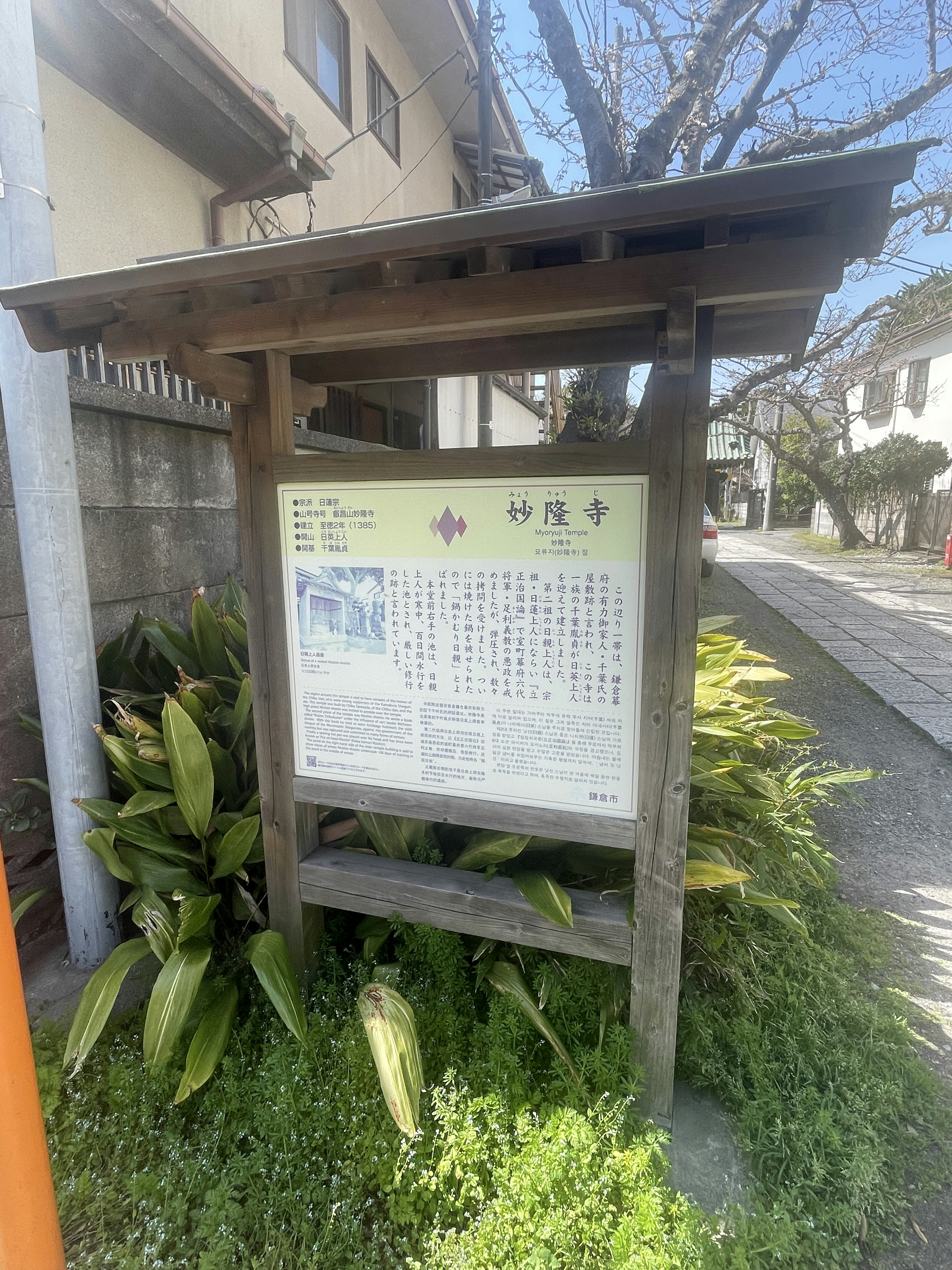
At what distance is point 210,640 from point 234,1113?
1.86 metres

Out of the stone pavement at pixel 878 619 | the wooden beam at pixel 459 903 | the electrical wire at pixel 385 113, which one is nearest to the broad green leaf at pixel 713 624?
the stone pavement at pixel 878 619

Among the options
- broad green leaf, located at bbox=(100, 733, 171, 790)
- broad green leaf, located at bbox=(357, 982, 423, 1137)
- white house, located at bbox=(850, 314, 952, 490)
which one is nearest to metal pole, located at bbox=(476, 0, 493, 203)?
broad green leaf, located at bbox=(100, 733, 171, 790)

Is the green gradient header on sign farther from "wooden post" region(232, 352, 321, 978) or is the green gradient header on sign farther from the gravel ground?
the gravel ground

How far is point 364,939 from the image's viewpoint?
2.61m

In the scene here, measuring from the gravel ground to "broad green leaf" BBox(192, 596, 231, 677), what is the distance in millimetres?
3033

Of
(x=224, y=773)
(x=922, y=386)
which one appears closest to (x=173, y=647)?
(x=224, y=773)

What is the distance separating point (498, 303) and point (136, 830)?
2186 mm

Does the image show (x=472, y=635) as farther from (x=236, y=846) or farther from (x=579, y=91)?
(x=579, y=91)

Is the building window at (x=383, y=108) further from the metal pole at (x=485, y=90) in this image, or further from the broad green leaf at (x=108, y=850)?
the broad green leaf at (x=108, y=850)

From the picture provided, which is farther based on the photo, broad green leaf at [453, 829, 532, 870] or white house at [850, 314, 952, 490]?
white house at [850, 314, 952, 490]

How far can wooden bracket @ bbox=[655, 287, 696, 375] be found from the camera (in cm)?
157

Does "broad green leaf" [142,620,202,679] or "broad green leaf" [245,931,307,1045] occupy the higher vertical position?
"broad green leaf" [142,620,202,679]

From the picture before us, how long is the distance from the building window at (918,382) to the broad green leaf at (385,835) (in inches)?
865

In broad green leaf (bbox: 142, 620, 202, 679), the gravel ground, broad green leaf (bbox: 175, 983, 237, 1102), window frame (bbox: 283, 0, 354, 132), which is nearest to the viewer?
broad green leaf (bbox: 175, 983, 237, 1102)
